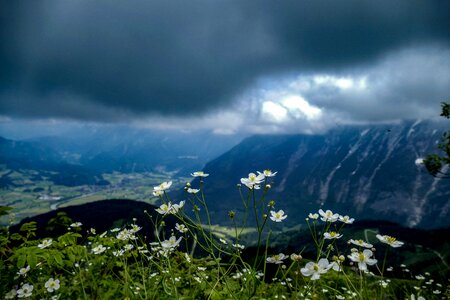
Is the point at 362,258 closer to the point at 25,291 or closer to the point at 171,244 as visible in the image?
the point at 171,244

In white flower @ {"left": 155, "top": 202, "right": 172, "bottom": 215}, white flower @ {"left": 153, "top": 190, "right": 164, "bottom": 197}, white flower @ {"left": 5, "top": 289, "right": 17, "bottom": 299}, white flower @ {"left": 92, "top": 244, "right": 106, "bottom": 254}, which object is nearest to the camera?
white flower @ {"left": 155, "top": 202, "right": 172, "bottom": 215}

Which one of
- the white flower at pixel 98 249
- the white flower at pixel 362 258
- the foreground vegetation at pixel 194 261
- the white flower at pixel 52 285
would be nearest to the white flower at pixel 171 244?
the foreground vegetation at pixel 194 261

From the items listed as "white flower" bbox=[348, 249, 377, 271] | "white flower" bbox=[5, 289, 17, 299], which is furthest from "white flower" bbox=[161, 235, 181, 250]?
"white flower" bbox=[5, 289, 17, 299]

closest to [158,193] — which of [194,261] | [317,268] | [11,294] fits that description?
[194,261]

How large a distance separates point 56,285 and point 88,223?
211743 millimetres

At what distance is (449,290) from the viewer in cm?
859

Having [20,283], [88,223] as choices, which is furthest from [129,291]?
[88,223]

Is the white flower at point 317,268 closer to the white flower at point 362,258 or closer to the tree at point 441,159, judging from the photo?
the white flower at point 362,258

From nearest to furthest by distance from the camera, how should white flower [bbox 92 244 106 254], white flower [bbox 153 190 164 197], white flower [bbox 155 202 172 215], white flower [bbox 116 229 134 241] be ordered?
white flower [bbox 155 202 172 215], white flower [bbox 153 190 164 197], white flower [bbox 116 229 134 241], white flower [bbox 92 244 106 254]

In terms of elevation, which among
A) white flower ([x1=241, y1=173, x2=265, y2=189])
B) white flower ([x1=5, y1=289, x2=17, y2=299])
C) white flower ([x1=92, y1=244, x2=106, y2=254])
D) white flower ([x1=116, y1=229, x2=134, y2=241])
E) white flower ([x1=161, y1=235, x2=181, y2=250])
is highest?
white flower ([x1=241, y1=173, x2=265, y2=189])

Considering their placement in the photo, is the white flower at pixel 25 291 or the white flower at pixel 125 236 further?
the white flower at pixel 125 236

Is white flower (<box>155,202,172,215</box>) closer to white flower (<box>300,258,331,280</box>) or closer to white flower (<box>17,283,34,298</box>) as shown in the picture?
white flower (<box>300,258,331,280</box>)

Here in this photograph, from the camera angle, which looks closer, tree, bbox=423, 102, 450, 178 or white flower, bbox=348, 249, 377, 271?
white flower, bbox=348, 249, 377, 271

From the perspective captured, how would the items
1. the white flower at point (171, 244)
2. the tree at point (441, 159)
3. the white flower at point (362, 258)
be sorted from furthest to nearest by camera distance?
the tree at point (441, 159) < the white flower at point (171, 244) < the white flower at point (362, 258)
